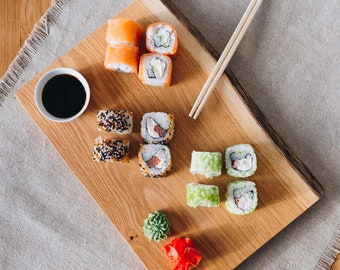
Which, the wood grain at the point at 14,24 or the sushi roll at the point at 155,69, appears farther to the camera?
the wood grain at the point at 14,24

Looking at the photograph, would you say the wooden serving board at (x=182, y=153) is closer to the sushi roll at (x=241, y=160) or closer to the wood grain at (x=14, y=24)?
the sushi roll at (x=241, y=160)

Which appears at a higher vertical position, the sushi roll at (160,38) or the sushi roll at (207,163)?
the sushi roll at (160,38)

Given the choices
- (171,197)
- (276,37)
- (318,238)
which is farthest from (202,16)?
(318,238)

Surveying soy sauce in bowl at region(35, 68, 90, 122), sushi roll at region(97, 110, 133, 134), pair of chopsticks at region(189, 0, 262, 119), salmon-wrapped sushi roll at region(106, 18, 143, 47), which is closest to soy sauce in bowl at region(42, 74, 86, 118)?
soy sauce in bowl at region(35, 68, 90, 122)

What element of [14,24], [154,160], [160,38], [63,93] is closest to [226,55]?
[160,38]

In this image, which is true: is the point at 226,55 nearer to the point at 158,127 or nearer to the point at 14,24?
the point at 158,127

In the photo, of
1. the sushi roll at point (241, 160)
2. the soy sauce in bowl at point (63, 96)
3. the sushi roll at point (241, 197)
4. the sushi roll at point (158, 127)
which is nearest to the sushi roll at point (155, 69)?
the sushi roll at point (158, 127)

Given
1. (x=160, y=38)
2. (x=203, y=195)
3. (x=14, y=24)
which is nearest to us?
(x=203, y=195)
